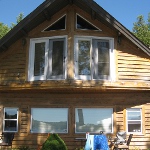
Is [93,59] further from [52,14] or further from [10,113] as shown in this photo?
[10,113]

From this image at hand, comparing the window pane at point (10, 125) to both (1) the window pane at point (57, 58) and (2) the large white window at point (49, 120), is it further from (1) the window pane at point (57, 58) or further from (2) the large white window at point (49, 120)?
(1) the window pane at point (57, 58)

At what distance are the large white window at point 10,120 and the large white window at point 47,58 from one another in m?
2.14

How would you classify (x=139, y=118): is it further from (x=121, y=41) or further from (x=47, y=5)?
(x=47, y=5)

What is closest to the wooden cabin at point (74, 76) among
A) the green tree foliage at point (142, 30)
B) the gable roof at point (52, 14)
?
the gable roof at point (52, 14)

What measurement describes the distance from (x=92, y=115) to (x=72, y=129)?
1212mm

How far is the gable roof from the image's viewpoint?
39.8ft

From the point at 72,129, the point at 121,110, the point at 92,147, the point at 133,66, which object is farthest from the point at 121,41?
the point at 92,147

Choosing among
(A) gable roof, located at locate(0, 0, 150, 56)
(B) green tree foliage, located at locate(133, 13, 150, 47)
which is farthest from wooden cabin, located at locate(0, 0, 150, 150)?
(B) green tree foliage, located at locate(133, 13, 150, 47)

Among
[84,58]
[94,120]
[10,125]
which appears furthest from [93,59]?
[10,125]

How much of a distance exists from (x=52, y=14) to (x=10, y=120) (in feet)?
18.8

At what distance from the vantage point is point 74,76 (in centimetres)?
1194

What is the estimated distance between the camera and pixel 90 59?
486 inches

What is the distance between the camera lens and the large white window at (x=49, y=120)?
12977 mm

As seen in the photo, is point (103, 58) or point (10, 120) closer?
point (103, 58)
